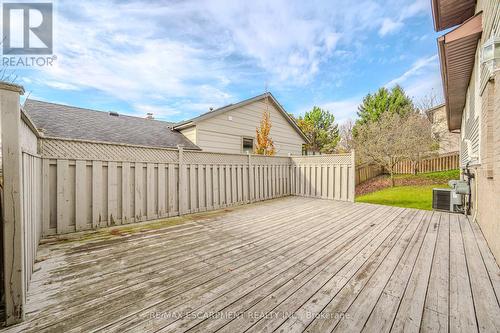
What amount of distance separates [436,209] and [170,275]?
6.89 m

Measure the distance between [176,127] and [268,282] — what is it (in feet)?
26.0

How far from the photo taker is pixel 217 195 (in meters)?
5.75

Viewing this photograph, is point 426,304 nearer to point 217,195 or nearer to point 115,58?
point 217,195

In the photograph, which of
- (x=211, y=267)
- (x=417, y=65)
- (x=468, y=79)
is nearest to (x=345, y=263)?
(x=211, y=267)

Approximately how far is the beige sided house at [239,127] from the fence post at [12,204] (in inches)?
257

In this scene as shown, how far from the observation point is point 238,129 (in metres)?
9.34

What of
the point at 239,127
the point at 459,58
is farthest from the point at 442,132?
the point at 239,127

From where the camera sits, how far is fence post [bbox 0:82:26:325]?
4.59 ft

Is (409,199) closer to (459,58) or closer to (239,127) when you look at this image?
(459,58)

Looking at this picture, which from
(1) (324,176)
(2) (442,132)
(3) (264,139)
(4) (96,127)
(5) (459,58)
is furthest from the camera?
(2) (442,132)
